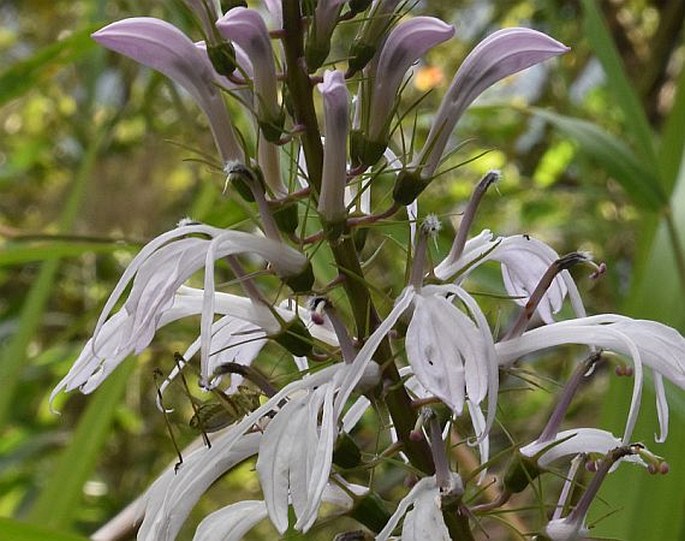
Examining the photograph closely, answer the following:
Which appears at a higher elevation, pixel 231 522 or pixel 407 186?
pixel 407 186

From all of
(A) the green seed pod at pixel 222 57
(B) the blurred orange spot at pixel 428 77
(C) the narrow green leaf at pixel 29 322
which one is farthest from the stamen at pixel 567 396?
(B) the blurred orange spot at pixel 428 77

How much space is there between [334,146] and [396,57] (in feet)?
0.18

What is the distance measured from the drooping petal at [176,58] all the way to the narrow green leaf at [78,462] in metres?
0.41

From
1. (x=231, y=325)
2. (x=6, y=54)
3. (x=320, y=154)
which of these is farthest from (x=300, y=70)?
(x=6, y=54)

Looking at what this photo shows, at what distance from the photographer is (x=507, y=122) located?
6.66 feet

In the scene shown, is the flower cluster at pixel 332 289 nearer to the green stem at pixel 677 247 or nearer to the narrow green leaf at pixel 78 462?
the green stem at pixel 677 247

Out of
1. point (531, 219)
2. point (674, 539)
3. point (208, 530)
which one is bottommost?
point (531, 219)

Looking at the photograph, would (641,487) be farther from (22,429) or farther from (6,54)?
(6,54)

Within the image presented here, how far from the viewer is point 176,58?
0.47 m

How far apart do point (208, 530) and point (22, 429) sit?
4.32 ft

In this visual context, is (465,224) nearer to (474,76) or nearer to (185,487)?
(474,76)

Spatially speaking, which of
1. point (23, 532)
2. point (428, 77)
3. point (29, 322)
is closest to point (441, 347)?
point (23, 532)

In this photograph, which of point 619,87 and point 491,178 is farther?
point 619,87

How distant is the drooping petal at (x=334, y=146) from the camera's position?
43 cm
